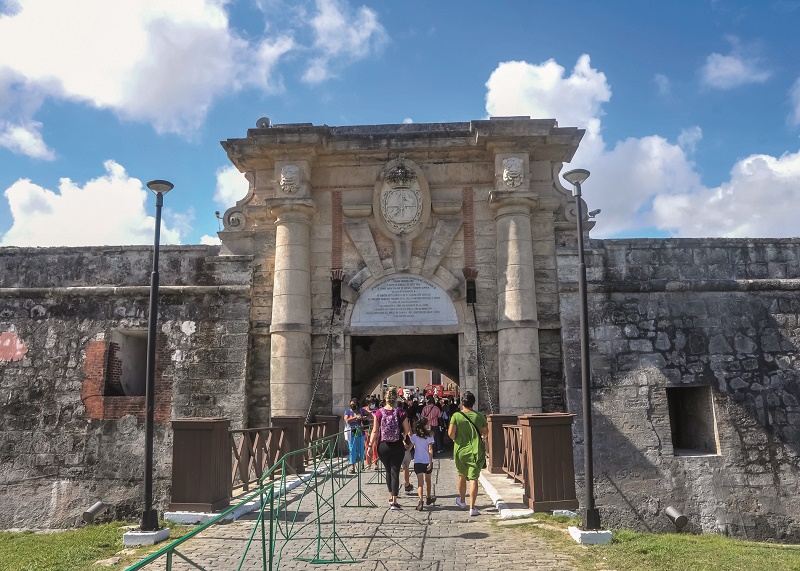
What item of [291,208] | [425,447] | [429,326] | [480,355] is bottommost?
[425,447]

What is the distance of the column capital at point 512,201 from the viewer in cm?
1324

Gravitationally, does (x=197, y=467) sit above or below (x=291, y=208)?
below

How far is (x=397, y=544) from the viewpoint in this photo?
6.57 metres

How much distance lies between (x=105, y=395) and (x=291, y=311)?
13.1ft

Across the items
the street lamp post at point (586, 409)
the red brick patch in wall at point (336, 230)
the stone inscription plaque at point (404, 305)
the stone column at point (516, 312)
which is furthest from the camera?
the red brick patch in wall at point (336, 230)

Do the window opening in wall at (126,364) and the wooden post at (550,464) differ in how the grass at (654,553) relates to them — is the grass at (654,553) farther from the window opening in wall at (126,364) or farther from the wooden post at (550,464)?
the window opening in wall at (126,364)

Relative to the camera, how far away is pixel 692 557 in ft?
20.8

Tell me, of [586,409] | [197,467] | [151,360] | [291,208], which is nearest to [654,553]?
[586,409]

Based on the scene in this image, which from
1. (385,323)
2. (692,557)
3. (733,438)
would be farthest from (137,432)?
(733,438)

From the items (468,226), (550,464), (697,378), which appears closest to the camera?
(550,464)

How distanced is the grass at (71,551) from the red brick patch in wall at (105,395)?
4061mm

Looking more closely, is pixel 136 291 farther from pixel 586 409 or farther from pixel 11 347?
pixel 586 409

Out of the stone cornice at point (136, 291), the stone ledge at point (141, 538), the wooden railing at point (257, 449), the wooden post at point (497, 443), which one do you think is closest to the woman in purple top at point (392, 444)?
the wooden railing at point (257, 449)

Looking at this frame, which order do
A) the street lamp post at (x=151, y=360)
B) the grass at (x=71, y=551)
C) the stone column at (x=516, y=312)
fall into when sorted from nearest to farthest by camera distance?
the grass at (x=71, y=551) < the street lamp post at (x=151, y=360) < the stone column at (x=516, y=312)
